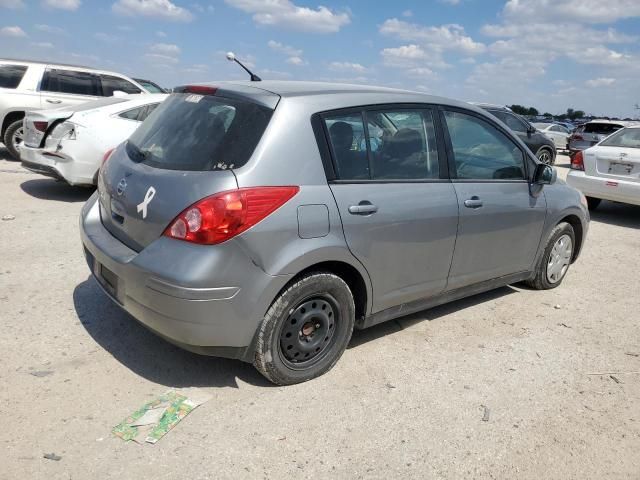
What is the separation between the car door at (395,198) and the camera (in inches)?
128

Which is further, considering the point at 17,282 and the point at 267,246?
the point at 17,282

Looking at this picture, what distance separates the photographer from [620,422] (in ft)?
10.4

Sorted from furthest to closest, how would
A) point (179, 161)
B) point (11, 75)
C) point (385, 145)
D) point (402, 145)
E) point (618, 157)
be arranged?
point (11, 75) → point (618, 157) → point (402, 145) → point (385, 145) → point (179, 161)

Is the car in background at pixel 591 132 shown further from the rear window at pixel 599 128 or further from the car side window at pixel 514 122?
the car side window at pixel 514 122

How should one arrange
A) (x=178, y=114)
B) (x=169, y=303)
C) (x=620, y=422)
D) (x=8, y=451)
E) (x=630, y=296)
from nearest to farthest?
1. (x=8, y=451)
2. (x=169, y=303)
3. (x=620, y=422)
4. (x=178, y=114)
5. (x=630, y=296)

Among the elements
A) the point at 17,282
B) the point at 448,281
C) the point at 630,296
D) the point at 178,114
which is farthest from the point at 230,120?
the point at 630,296

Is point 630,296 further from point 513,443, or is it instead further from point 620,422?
point 513,443

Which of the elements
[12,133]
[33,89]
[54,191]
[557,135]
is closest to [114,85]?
[33,89]

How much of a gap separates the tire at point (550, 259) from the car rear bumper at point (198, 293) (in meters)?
2.96

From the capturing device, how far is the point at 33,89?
33.6ft

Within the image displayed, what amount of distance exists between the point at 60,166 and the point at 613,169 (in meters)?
7.96

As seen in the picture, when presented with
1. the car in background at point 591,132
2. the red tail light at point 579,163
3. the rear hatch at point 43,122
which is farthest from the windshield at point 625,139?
the car in background at point 591,132

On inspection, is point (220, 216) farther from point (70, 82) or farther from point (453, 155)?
point (70, 82)

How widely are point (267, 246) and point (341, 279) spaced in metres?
0.62
